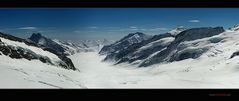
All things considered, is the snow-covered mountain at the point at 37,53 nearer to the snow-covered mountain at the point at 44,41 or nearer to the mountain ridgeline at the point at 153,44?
the snow-covered mountain at the point at 44,41

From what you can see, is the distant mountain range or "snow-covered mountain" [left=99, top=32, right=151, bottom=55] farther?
"snow-covered mountain" [left=99, top=32, right=151, bottom=55]

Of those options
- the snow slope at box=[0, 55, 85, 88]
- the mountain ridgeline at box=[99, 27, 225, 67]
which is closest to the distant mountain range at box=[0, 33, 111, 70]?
the snow slope at box=[0, 55, 85, 88]

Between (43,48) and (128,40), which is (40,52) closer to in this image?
(43,48)

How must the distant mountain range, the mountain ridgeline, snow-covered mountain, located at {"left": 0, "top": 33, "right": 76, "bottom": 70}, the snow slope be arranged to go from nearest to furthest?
the snow slope, the distant mountain range, snow-covered mountain, located at {"left": 0, "top": 33, "right": 76, "bottom": 70}, the mountain ridgeline

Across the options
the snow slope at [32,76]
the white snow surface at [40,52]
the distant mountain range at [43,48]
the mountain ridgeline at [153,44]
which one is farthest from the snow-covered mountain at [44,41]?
the mountain ridgeline at [153,44]

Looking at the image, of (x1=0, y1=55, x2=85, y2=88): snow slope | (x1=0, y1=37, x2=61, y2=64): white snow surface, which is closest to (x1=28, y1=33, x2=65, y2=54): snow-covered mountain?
(x1=0, y1=37, x2=61, y2=64): white snow surface

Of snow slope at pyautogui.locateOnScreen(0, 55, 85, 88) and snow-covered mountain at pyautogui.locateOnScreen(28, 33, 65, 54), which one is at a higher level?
snow-covered mountain at pyautogui.locateOnScreen(28, 33, 65, 54)

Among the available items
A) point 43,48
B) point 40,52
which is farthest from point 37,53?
point 43,48

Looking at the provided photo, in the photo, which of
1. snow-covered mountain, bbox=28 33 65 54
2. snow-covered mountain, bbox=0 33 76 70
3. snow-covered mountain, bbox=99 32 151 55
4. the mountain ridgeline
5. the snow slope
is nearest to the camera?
the snow slope

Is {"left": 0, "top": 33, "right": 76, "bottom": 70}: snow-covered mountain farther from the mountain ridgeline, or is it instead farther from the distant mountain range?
the mountain ridgeline
